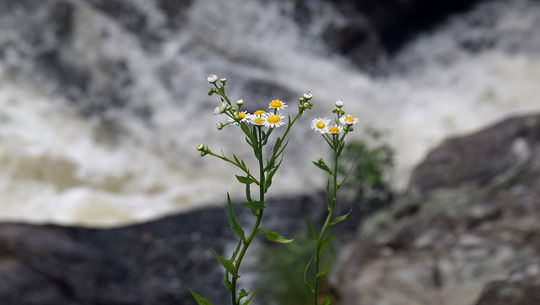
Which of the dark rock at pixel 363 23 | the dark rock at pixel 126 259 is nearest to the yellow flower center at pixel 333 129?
the dark rock at pixel 126 259

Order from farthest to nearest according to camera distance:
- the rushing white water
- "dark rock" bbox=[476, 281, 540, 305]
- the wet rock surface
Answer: the rushing white water
the wet rock surface
"dark rock" bbox=[476, 281, 540, 305]

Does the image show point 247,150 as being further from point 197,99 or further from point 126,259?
point 126,259

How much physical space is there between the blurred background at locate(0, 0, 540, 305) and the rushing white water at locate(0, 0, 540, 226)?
2 centimetres

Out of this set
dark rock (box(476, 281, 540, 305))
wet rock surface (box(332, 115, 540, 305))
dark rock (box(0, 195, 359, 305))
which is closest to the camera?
dark rock (box(476, 281, 540, 305))

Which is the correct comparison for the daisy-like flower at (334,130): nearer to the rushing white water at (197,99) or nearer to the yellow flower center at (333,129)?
the yellow flower center at (333,129)

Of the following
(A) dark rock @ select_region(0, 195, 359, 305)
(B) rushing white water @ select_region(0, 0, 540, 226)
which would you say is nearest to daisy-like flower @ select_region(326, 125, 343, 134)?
(A) dark rock @ select_region(0, 195, 359, 305)

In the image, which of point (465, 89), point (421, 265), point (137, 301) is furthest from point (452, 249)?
point (465, 89)

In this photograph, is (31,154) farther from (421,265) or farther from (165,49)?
(421,265)

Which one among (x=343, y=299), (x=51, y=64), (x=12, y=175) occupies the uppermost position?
(x=51, y=64)

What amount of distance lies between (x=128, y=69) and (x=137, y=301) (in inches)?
127

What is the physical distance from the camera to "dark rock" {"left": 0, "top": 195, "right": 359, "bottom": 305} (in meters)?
3.84

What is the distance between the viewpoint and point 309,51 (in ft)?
24.5

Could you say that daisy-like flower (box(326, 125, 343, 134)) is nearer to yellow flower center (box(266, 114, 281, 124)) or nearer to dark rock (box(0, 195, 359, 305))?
yellow flower center (box(266, 114, 281, 124))

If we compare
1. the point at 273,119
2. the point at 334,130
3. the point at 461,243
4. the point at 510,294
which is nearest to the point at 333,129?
the point at 334,130
